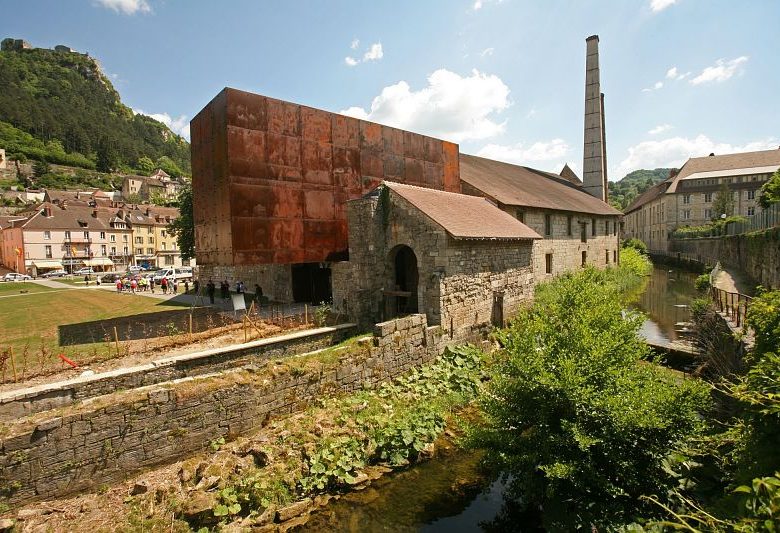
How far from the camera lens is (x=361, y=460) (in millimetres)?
8125

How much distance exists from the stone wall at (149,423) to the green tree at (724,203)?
5008 cm

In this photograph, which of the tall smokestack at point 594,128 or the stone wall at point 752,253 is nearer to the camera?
the stone wall at point 752,253

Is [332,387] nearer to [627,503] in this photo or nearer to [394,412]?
[394,412]

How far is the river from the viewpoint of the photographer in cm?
667

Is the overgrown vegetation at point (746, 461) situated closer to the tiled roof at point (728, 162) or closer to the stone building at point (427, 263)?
the stone building at point (427, 263)

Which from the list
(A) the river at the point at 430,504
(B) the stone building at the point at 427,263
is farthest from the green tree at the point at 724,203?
(A) the river at the point at 430,504

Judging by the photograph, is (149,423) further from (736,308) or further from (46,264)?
(46,264)

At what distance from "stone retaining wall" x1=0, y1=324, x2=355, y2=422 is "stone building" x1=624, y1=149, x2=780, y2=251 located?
1999 inches

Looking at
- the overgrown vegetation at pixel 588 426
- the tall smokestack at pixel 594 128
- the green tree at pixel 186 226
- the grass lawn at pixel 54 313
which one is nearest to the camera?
the overgrown vegetation at pixel 588 426

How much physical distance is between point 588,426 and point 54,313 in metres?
21.7

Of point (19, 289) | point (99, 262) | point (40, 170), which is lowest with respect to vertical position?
point (19, 289)

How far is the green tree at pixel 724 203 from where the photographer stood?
1682 inches

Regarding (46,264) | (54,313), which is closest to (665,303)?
(54,313)

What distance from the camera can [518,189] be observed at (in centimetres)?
2419
